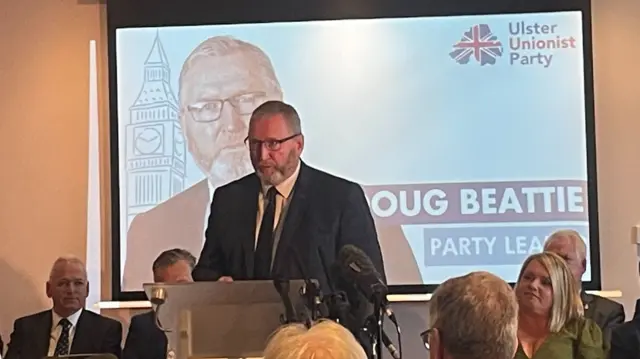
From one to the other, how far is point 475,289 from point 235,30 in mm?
2937

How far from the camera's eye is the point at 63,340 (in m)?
4.38

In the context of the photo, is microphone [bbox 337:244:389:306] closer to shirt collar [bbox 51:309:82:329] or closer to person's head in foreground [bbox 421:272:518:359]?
person's head in foreground [bbox 421:272:518:359]

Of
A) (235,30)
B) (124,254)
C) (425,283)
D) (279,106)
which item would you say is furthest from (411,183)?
(124,254)

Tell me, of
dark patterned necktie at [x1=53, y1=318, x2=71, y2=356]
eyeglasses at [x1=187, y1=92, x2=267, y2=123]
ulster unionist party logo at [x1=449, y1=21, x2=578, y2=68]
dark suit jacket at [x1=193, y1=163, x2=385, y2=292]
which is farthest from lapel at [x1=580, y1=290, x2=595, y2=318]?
dark patterned necktie at [x1=53, y1=318, x2=71, y2=356]

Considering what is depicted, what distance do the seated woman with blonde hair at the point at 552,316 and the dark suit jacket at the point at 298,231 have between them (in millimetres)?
1130

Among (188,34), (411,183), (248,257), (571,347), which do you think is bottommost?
(571,347)

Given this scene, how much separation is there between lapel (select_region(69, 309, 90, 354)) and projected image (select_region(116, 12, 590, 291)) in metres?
A: 0.35

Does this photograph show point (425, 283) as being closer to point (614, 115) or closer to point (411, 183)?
point (411, 183)

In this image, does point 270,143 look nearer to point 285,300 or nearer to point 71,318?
point 71,318

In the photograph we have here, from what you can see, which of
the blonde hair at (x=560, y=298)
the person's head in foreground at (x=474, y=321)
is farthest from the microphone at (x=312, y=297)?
the blonde hair at (x=560, y=298)

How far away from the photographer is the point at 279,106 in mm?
4262

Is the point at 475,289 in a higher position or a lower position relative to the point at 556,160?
lower

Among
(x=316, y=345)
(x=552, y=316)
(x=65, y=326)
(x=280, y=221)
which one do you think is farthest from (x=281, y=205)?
(x=316, y=345)

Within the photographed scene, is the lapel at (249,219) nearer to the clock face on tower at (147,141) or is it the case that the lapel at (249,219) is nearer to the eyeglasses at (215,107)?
the eyeglasses at (215,107)
